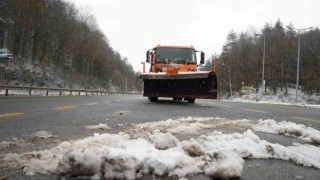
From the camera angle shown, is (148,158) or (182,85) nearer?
(148,158)

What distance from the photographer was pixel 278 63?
72375mm

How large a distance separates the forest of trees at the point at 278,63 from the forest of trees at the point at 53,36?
29727 mm

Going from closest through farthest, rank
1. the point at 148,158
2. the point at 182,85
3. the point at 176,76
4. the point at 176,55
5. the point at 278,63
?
the point at 148,158 → the point at 176,76 → the point at 182,85 → the point at 176,55 → the point at 278,63

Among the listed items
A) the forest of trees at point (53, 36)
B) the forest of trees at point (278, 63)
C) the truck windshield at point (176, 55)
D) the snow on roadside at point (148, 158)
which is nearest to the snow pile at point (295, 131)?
the snow on roadside at point (148, 158)

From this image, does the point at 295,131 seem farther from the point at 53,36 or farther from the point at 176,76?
the point at 53,36

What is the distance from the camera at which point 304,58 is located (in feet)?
245

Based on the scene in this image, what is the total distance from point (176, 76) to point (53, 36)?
4577 centimetres

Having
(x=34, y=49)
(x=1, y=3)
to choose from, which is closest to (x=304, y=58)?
(x=34, y=49)

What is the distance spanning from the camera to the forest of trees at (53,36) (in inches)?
1761

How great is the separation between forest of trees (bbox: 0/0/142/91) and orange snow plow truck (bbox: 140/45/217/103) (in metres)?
22.7

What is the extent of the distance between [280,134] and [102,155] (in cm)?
368

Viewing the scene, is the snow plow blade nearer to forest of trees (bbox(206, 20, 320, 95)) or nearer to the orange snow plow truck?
the orange snow plow truck

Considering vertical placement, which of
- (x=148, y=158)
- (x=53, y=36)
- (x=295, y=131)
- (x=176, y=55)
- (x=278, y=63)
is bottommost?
(x=295, y=131)

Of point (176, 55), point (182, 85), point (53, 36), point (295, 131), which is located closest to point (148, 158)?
point (295, 131)
